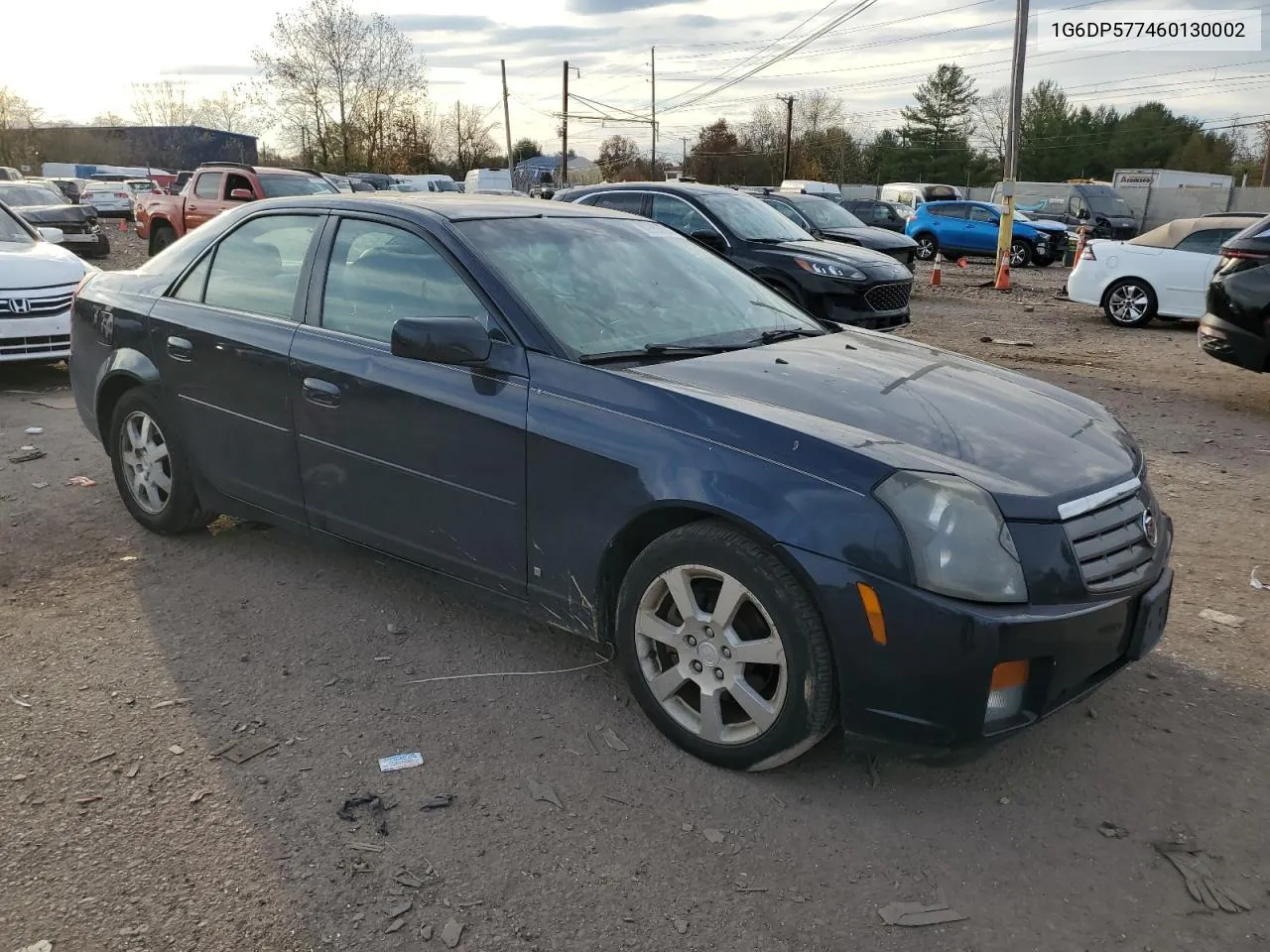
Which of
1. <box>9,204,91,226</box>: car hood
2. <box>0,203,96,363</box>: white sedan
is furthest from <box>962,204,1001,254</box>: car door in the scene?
<box>0,203,96,363</box>: white sedan

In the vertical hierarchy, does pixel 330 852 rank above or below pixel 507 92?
below

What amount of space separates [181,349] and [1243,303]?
7537mm

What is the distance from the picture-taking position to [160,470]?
4695 mm

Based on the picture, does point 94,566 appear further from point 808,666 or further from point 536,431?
point 808,666

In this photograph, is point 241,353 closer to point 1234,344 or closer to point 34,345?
point 34,345

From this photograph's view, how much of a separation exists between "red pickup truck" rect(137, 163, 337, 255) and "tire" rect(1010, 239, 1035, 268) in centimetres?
1710

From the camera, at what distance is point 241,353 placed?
4.09 meters

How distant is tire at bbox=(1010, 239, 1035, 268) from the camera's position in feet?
83.3

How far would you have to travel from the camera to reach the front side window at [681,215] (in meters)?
11.1

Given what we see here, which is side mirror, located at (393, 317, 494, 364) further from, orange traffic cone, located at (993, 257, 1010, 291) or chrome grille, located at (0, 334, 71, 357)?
orange traffic cone, located at (993, 257, 1010, 291)

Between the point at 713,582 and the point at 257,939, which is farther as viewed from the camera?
the point at 713,582

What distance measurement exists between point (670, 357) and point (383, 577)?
70.3 inches

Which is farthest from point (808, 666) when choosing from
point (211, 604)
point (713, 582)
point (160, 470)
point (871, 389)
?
point (160, 470)

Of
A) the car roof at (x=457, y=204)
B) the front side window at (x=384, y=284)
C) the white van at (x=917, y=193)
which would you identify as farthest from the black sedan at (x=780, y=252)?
the white van at (x=917, y=193)
